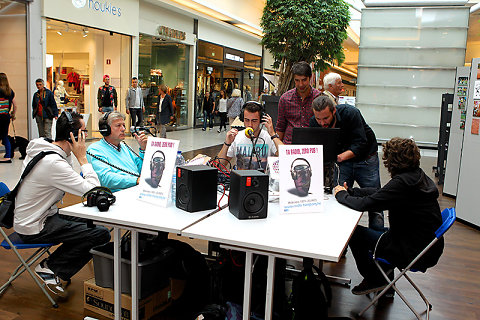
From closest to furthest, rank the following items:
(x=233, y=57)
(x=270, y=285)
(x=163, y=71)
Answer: (x=270, y=285) → (x=163, y=71) → (x=233, y=57)

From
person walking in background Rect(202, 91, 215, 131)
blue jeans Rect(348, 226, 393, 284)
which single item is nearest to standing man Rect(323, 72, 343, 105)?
blue jeans Rect(348, 226, 393, 284)

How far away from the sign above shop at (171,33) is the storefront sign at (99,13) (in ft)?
4.25

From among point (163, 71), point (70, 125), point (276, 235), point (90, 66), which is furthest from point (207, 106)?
point (276, 235)

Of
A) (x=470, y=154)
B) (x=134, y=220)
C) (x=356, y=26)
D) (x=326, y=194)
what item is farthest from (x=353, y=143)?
(x=356, y=26)

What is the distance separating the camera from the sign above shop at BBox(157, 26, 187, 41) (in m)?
13.6

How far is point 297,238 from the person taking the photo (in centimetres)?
223

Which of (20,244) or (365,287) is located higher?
(20,244)

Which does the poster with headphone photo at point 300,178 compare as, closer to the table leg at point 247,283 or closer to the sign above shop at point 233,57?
the table leg at point 247,283

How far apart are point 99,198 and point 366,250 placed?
72.2 inches

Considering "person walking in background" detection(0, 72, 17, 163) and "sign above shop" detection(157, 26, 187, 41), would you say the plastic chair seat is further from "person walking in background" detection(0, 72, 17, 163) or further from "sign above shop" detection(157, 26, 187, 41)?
"sign above shop" detection(157, 26, 187, 41)

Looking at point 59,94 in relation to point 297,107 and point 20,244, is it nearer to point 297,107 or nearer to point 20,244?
point 297,107

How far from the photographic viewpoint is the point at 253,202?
2.53 m

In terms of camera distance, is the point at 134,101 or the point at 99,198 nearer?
the point at 99,198

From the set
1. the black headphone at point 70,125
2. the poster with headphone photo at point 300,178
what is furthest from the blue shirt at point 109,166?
the poster with headphone photo at point 300,178
